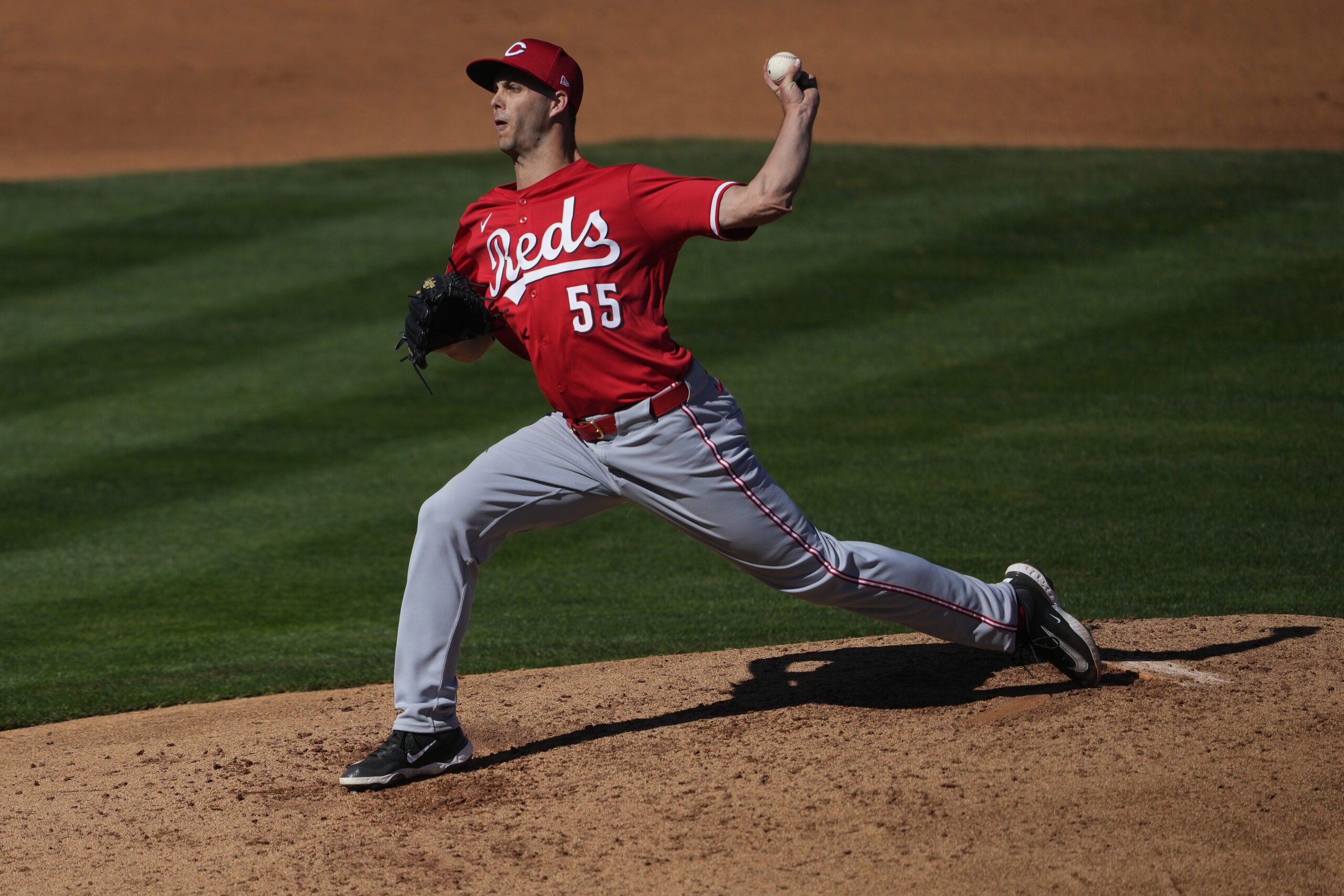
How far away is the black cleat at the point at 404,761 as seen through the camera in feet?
13.5

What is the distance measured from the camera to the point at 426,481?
27.3 ft

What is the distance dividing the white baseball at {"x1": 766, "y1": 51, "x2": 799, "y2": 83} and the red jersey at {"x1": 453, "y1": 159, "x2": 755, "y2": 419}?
32 centimetres

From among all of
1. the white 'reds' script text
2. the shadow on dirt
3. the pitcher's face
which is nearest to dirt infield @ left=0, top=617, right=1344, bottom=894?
the shadow on dirt

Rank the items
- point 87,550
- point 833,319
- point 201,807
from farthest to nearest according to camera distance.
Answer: point 833,319 → point 87,550 → point 201,807

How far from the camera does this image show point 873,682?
4746mm

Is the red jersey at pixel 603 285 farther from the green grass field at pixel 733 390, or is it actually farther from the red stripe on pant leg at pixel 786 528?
the green grass field at pixel 733 390

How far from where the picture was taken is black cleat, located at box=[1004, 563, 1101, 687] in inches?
173

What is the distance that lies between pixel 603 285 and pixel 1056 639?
1.75 m

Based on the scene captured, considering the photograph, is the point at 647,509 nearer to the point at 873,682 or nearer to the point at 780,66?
A: the point at 873,682

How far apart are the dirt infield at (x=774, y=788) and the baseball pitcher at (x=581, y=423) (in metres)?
0.34

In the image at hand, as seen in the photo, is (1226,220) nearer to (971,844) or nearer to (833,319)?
(833,319)

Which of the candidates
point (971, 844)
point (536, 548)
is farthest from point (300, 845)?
point (536, 548)

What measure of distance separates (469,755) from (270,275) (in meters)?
8.69

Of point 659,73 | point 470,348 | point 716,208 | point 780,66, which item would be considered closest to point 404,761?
point 470,348
